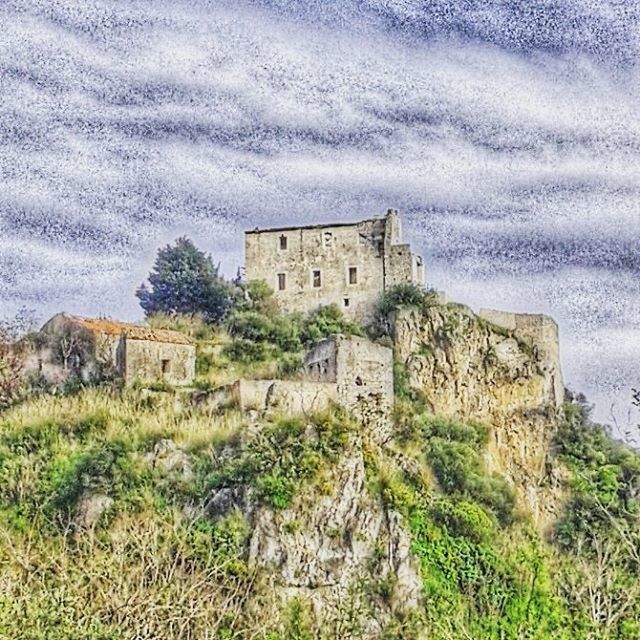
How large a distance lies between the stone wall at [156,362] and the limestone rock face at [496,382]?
7002mm

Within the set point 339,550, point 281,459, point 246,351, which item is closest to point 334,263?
point 246,351

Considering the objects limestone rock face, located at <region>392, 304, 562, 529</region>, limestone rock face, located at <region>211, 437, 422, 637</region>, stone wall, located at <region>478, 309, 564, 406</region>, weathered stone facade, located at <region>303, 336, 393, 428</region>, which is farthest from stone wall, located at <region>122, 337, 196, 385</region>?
stone wall, located at <region>478, 309, 564, 406</region>

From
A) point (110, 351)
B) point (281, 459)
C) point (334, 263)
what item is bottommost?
point (281, 459)

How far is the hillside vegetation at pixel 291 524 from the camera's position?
29.7 m

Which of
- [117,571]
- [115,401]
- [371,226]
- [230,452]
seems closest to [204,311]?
[371,226]

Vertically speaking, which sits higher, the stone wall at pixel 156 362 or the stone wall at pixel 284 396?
the stone wall at pixel 156 362

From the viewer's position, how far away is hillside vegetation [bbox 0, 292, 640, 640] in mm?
29688

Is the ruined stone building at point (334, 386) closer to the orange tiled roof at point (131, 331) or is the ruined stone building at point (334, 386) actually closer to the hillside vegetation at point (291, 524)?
the hillside vegetation at point (291, 524)

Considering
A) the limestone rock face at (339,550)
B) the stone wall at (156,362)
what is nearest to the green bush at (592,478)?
Result: the limestone rock face at (339,550)

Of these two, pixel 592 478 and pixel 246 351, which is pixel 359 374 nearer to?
pixel 246 351

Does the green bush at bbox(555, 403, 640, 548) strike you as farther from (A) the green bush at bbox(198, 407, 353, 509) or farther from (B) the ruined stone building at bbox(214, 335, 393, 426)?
(A) the green bush at bbox(198, 407, 353, 509)

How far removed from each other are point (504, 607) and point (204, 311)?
17528mm

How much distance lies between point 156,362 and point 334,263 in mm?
9383

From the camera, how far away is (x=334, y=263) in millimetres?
46688
